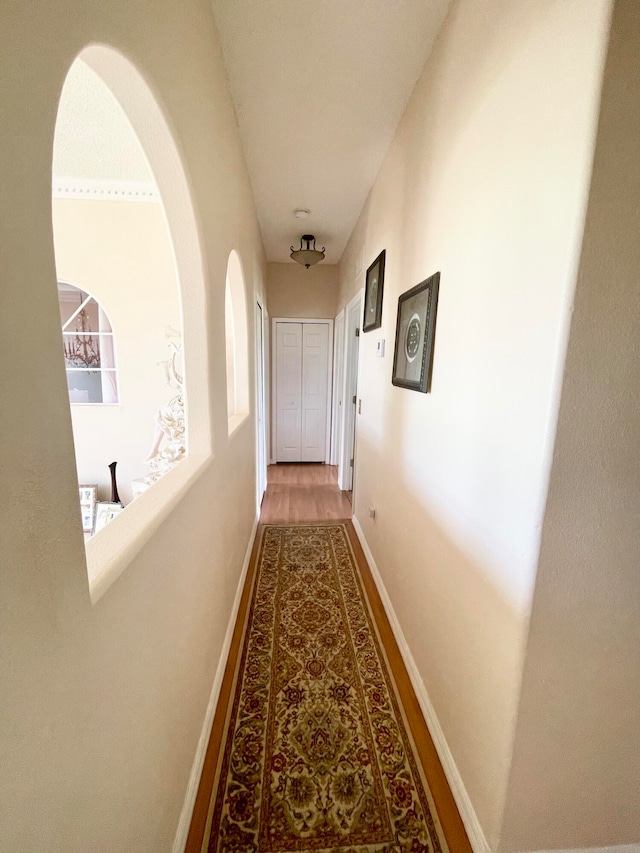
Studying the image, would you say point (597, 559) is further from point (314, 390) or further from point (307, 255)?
point (314, 390)

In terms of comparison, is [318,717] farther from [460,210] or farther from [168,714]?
[460,210]

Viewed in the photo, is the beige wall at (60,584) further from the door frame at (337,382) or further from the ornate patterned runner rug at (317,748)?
the door frame at (337,382)

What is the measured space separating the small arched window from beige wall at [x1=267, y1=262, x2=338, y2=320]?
81.8 inches

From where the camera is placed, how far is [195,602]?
3.89 feet

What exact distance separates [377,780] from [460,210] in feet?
6.58

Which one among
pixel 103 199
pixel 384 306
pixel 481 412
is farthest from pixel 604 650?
pixel 103 199

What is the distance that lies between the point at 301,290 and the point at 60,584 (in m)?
4.41

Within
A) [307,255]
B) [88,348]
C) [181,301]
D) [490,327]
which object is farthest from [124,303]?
[490,327]

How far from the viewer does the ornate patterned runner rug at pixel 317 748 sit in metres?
1.04

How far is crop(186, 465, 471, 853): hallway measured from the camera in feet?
3.40

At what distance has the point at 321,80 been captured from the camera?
5.21 ft

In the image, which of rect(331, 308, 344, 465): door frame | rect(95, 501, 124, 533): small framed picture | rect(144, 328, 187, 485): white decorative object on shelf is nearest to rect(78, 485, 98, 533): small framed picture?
rect(95, 501, 124, 533): small framed picture

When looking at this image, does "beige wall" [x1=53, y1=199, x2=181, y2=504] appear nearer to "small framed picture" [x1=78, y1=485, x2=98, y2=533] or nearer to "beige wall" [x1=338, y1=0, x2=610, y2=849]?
"small framed picture" [x1=78, y1=485, x2=98, y2=533]

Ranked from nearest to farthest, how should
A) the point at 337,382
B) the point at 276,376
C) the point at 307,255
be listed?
1. the point at 307,255
2. the point at 337,382
3. the point at 276,376
